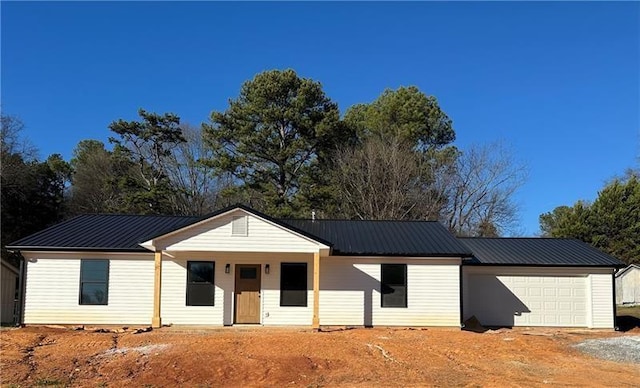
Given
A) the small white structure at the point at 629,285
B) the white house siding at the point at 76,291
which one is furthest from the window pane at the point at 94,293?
the small white structure at the point at 629,285

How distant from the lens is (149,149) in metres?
39.3

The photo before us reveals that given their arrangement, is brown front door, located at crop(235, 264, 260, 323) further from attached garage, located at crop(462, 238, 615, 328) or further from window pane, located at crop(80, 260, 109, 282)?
attached garage, located at crop(462, 238, 615, 328)

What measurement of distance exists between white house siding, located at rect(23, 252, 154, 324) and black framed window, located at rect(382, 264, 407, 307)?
7.51 m

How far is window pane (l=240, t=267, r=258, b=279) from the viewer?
1934cm

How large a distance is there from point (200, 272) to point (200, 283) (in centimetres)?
36

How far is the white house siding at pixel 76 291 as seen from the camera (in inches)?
737

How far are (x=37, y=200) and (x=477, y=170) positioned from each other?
28.2 m

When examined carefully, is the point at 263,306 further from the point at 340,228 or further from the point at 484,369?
the point at 484,369

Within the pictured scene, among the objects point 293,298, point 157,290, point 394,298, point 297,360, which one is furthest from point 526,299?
point 157,290

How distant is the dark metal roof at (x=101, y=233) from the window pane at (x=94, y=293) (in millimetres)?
1194

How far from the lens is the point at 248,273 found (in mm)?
19359

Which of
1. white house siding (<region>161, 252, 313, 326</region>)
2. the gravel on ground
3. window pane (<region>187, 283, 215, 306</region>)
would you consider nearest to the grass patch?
white house siding (<region>161, 252, 313, 326</region>)

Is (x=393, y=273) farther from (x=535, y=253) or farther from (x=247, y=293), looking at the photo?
(x=535, y=253)

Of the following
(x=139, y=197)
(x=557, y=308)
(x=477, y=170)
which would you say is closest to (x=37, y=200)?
(x=139, y=197)
